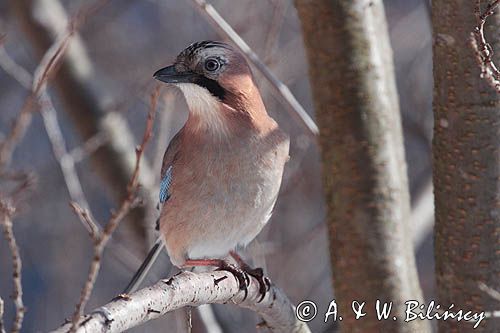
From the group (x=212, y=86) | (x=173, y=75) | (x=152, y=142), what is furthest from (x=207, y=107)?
(x=152, y=142)

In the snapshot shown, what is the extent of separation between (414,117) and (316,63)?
2891mm

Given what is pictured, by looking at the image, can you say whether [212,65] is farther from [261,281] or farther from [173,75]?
[261,281]

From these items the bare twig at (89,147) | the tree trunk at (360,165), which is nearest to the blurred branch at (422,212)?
Result: the tree trunk at (360,165)

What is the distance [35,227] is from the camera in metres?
7.56

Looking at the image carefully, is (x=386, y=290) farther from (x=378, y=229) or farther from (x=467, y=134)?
(x=467, y=134)

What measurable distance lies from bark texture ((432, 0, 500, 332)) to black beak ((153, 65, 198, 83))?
0.91m

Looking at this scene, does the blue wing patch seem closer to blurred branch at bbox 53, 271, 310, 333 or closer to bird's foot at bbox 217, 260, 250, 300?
bird's foot at bbox 217, 260, 250, 300

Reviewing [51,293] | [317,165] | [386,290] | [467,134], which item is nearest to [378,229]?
[386,290]

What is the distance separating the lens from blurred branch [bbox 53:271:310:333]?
2029 mm

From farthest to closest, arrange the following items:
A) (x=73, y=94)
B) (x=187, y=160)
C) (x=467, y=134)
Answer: (x=73, y=94), (x=187, y=160), (x=467, y=134)

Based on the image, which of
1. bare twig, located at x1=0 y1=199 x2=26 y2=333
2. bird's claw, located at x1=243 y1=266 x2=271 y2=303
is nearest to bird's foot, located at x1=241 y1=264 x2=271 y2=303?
bird's claw, located at x1=243 y1=266 x2=271 y2=303

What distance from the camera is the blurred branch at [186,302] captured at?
6.66 feet

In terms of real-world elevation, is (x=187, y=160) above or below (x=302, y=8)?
below

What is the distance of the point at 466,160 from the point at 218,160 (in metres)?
0.93
